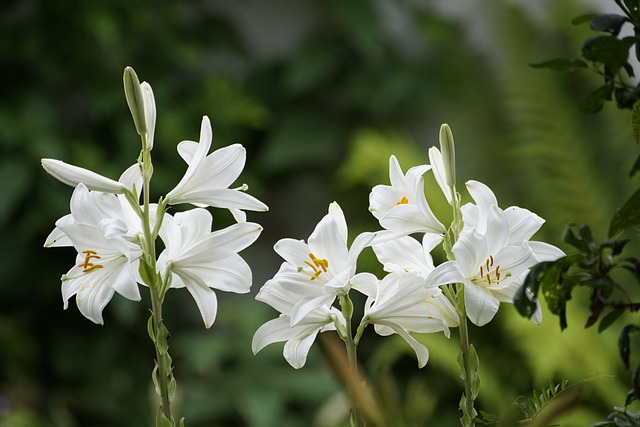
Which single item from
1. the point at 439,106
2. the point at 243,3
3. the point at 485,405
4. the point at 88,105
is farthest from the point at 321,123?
the point at 485,405

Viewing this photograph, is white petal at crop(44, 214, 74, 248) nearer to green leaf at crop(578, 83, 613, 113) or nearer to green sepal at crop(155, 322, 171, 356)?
green sepal at crop(155, 322, 171, 356)

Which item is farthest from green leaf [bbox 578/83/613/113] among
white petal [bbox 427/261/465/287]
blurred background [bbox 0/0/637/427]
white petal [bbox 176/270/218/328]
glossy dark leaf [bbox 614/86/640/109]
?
blurred background [bbox 0/0/637/427]

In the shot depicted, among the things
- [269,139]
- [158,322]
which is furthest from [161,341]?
[269,139]

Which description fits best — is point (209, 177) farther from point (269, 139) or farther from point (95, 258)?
point (269, 139)

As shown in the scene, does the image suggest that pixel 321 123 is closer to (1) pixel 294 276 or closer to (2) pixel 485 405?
(2) pixel 485 405

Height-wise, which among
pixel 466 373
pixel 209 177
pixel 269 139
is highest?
pixel 209 177
